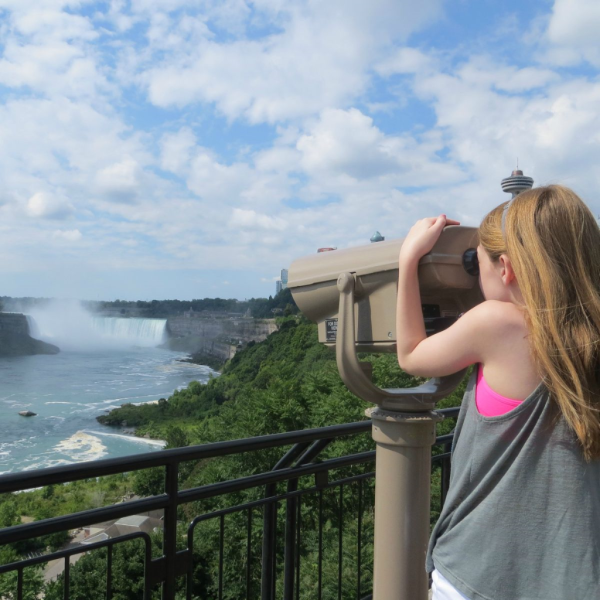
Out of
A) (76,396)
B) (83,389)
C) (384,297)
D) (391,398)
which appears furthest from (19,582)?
(83,389)

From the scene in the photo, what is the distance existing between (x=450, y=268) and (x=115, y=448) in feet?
201

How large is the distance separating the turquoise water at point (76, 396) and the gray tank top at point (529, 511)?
173 feet

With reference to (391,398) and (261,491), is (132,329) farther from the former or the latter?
(391,398)

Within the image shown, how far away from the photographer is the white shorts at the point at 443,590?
1205 mm

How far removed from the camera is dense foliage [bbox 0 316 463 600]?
10875mm

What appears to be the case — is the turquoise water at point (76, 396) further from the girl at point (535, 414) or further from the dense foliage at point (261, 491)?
the girl at point (535, 414)

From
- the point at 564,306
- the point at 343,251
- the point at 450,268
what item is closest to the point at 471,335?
the point at 564,306

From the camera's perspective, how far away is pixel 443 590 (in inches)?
48.6

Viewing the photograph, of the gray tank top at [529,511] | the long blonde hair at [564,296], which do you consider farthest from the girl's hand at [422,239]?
the gray tank top at [529,511]

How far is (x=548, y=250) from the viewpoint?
110 centimetres

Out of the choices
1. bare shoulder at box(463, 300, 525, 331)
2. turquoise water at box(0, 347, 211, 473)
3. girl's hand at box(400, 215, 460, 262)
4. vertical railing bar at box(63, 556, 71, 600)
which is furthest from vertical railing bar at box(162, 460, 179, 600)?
turquoise water at box(0, 347, 211, 473)

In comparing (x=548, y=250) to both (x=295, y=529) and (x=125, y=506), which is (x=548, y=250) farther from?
(x=295, y=529)

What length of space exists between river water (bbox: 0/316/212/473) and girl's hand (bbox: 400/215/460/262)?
4782cm

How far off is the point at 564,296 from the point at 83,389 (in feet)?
298
